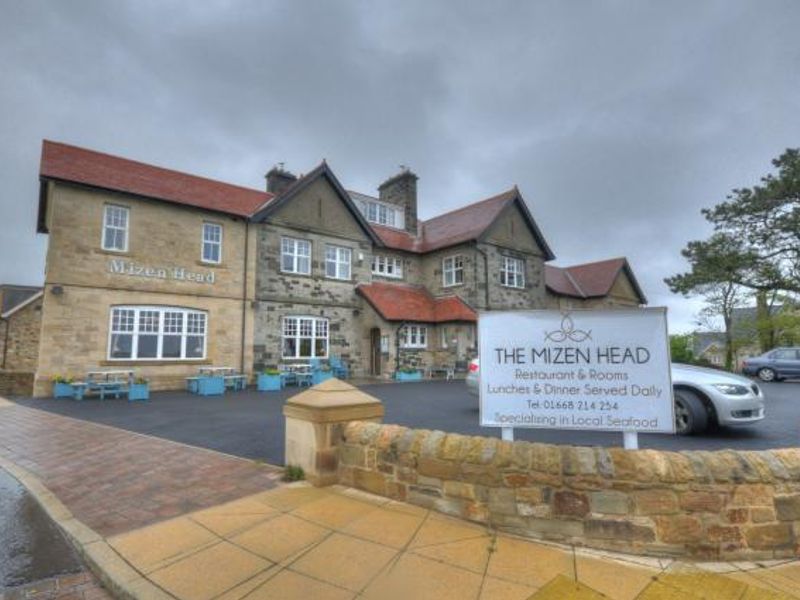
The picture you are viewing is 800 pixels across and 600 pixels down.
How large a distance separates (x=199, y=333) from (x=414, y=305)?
10266 millimetres

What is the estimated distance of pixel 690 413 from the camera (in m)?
7.19

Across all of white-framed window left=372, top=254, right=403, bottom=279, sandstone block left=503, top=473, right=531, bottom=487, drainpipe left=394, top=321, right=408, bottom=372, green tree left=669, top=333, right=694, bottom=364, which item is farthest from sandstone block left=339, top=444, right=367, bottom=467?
green tree left=669, top=333, right=694, bottom=364

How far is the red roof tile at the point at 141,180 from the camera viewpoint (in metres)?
15.0

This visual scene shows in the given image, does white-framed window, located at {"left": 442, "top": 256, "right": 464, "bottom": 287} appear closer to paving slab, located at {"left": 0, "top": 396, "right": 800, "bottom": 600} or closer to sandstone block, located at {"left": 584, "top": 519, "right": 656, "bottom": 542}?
paving slab, located at {"left": 0, "top": 396, "right": 800, "bottom": 600}

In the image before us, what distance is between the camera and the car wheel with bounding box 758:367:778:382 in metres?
20.6

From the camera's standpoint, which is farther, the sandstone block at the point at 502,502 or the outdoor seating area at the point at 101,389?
the outdoor seating area at the point at 101,389

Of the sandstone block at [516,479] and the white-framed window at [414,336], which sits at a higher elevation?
the white-framed window at [414,336]

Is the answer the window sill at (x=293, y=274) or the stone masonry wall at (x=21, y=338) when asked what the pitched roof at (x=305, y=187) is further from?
the stone masonry wall at (x=21, y=338)

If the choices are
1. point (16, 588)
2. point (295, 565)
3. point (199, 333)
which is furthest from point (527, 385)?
point (199, 333)

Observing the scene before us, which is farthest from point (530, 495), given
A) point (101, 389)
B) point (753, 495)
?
point (101, 389)

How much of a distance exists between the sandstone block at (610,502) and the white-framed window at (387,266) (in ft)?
67.3

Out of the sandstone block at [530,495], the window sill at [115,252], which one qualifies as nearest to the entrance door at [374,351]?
the window sill at [115,252]

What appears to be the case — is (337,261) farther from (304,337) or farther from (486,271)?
(486,271)

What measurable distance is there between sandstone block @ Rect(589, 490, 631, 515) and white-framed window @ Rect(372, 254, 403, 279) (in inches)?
808
